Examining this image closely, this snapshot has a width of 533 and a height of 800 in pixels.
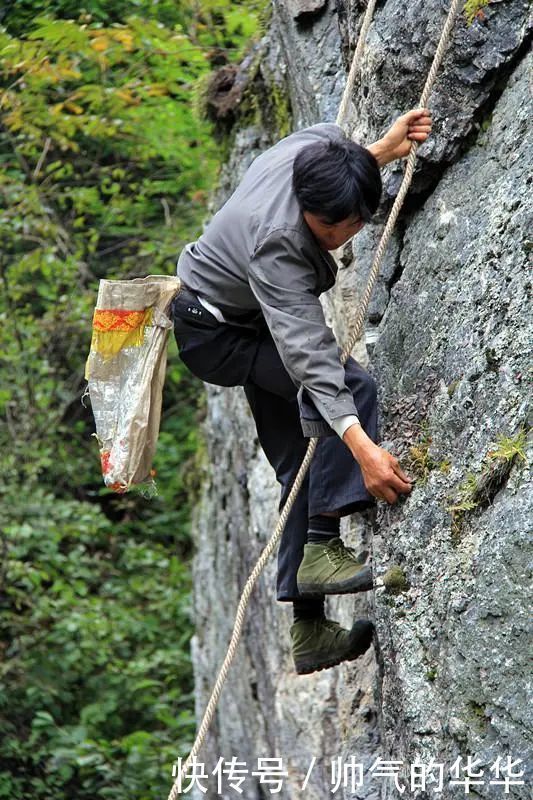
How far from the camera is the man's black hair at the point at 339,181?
3402 mm

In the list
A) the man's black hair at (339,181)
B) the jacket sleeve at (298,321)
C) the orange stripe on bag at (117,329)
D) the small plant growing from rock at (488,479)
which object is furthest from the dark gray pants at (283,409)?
the man's black hair at (339,181)

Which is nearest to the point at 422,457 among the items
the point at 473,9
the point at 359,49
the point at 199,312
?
the point at 199,312

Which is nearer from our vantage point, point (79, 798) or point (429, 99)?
point (429, 99)

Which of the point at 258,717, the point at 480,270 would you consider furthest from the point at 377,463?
the point at 258,717

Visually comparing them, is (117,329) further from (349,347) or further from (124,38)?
(124,38)

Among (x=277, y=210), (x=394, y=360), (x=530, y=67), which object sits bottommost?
(x=394, y=360)

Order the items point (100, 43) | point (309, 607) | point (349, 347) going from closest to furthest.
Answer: point (349, 347) < point (309, 607) < point (100, 43)

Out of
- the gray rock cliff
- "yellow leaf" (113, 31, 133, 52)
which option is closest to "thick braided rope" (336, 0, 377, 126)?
the gray rock cliff

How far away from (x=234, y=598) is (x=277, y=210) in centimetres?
517

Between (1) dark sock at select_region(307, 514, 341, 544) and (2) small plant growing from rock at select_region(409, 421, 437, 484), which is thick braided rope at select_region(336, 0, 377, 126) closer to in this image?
(2) small plant growing from rock at select_region(409, 421, 437, 484)

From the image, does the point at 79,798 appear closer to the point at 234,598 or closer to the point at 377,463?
the point at 234,598

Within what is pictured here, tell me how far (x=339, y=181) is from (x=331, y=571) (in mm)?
1347

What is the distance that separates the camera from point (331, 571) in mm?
3805

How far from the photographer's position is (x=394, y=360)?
395 cm
